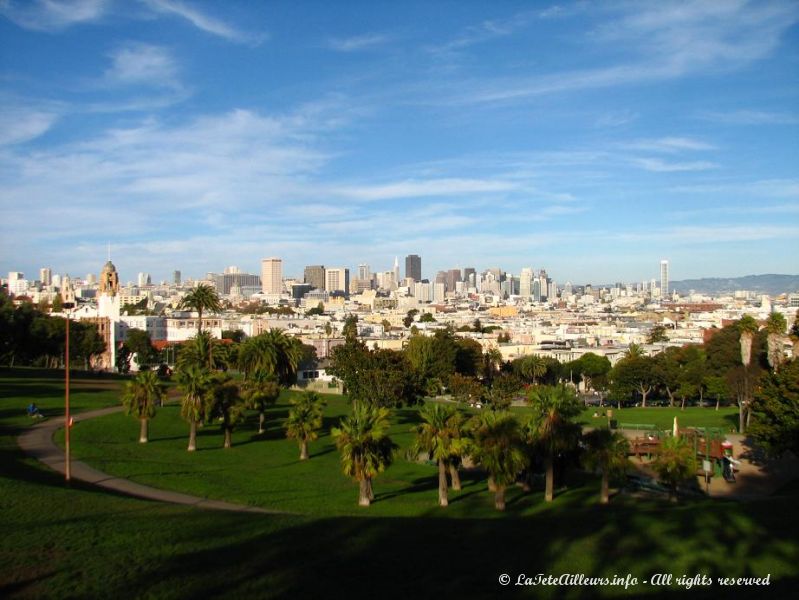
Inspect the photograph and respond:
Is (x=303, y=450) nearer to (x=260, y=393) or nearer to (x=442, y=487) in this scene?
(x=260, y=393)

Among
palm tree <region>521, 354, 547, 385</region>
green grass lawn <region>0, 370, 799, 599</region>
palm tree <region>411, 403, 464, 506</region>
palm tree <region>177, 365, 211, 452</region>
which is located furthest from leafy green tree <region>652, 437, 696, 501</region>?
palm tree <region>521, 354, 547, 385</region>

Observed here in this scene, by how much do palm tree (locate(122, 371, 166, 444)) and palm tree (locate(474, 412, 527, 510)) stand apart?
13.3 m

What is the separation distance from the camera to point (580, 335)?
124062 mm

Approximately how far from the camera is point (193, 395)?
2944cm

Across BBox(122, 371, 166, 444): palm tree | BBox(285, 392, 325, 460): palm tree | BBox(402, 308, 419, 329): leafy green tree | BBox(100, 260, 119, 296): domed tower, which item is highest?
BBox(100, 260, 119, 296): domed tower

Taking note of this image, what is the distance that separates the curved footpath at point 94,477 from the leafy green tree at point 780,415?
17569mm

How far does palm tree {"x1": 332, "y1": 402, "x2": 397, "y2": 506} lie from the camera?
70.7 feet

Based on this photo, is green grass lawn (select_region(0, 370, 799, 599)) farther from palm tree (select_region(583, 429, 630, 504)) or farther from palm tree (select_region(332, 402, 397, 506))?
palm tree (select_region(583, 429, 630, 504))

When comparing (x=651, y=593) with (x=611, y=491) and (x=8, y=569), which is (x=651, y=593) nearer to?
(x=8, y=569)

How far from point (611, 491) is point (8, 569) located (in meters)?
17.9

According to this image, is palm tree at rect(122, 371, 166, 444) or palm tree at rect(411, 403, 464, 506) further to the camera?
palm tree at rect(122, 371, 166, 444)

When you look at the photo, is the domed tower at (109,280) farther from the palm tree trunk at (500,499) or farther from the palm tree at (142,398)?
the palm tree trunk at (500,499)

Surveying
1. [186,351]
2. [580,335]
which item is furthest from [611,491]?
[580,335]

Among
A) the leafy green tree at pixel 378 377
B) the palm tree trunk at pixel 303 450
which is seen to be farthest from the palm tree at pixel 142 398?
the leafy green tree at pixel 378 377
